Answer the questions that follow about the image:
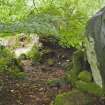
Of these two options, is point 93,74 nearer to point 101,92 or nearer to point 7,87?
point 101,92

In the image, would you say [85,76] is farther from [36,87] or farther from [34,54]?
[34,54]

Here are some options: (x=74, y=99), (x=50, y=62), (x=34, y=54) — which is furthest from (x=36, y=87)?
(x=34, y=54)

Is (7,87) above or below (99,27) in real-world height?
below

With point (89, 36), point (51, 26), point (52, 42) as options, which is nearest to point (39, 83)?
point (51, 26)

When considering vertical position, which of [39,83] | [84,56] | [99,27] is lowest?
[39,83]

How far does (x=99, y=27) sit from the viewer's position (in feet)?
34.9

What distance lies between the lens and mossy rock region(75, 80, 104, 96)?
10789 mm

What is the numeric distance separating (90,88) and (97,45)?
158 centimetres

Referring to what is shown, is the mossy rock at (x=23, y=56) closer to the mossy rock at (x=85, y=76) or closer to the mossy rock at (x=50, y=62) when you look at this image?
the mossy rock at (x=50, y=62)

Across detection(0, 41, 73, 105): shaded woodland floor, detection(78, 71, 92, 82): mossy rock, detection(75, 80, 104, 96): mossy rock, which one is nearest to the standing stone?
detection(75, 80, 104, 96): mossy rock

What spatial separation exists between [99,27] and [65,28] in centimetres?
346

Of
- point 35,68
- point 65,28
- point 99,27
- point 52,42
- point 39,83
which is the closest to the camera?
point 99,27

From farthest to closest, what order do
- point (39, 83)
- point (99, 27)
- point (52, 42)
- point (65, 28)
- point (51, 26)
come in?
point (52, 42), point (39, 83), point (65, 28), point (51, 26), point (99, 27)

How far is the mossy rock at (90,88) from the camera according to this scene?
35.4 ft
